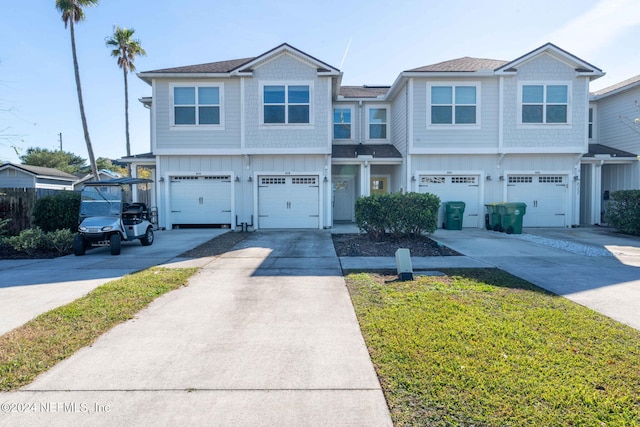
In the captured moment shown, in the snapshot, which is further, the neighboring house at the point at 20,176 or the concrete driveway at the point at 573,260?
the neighboring house at the point at 20,176

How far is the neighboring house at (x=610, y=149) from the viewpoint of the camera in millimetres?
14820

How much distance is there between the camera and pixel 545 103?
13938mm

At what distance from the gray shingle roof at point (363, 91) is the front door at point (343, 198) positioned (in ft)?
12.5

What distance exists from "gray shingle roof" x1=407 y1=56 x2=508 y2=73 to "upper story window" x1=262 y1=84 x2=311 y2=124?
4.20m

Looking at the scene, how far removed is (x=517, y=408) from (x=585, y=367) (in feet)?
3.44

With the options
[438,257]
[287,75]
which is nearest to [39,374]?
[438,257]

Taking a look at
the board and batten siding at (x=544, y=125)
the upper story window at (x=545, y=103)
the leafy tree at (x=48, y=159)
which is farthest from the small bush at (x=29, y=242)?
the leafy tree at (x=48, y=159)

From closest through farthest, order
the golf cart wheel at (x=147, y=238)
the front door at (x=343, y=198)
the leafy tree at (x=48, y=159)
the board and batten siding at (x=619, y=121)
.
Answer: the golf cart wheel at (x=147, y=238) → the board and batten siding at (x=619, y=121) → the front door at (x=343, y=198) → the leafy tree at (x=48, y=159)

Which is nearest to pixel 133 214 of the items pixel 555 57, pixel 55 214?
pixel 55 214

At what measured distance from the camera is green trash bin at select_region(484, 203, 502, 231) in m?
13.3

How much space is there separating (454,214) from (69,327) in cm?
1259

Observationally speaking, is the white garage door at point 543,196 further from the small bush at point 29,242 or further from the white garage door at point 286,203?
the small bush at point 29,242

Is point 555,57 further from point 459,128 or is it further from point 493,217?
point 493,217

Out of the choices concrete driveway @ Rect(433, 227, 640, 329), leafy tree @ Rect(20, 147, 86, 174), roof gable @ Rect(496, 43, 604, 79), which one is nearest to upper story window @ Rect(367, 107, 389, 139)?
→ roof gable @ Rect(496, 43, 604, 79)
